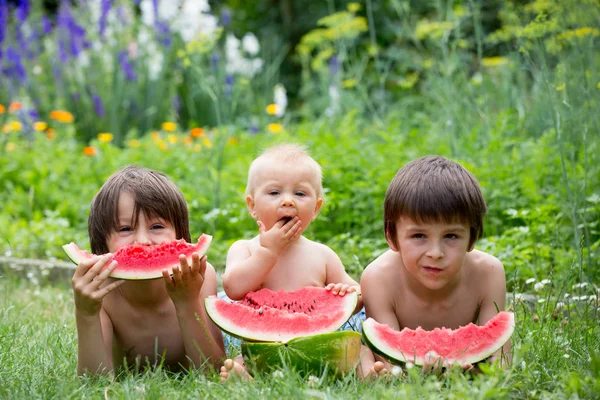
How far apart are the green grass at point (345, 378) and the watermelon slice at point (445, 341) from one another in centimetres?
9

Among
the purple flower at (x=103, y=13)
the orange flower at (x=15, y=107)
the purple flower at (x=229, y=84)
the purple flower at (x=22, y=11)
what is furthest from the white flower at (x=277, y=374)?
the purple flower at (x=22, y=11)

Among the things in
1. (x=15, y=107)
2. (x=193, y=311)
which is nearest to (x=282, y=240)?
(x=193, y=311)

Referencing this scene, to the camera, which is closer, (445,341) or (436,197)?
(445,341)

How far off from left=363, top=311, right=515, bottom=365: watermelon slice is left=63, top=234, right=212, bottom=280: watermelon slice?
81cm

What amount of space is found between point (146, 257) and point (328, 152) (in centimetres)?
314

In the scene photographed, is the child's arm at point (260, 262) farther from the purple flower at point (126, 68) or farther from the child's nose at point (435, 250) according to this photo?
the purple flower at point (126, 68)

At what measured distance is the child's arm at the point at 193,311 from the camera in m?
2.88

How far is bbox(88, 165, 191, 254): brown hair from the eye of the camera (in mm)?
3086

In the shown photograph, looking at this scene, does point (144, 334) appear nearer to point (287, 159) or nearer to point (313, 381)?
point (313, 381)

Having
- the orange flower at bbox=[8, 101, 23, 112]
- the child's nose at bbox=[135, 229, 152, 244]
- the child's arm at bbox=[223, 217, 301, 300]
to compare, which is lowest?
the child's arm at bbox=[223, 217, 301, 300]

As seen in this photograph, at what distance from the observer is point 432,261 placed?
296cm

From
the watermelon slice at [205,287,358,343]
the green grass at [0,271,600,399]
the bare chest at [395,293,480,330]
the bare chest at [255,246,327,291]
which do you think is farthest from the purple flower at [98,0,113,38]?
the bare chest at [395,293,480,330]

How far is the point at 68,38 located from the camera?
380 inches

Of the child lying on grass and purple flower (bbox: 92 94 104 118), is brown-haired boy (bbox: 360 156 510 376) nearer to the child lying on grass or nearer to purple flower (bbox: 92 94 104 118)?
the child lying on grass
